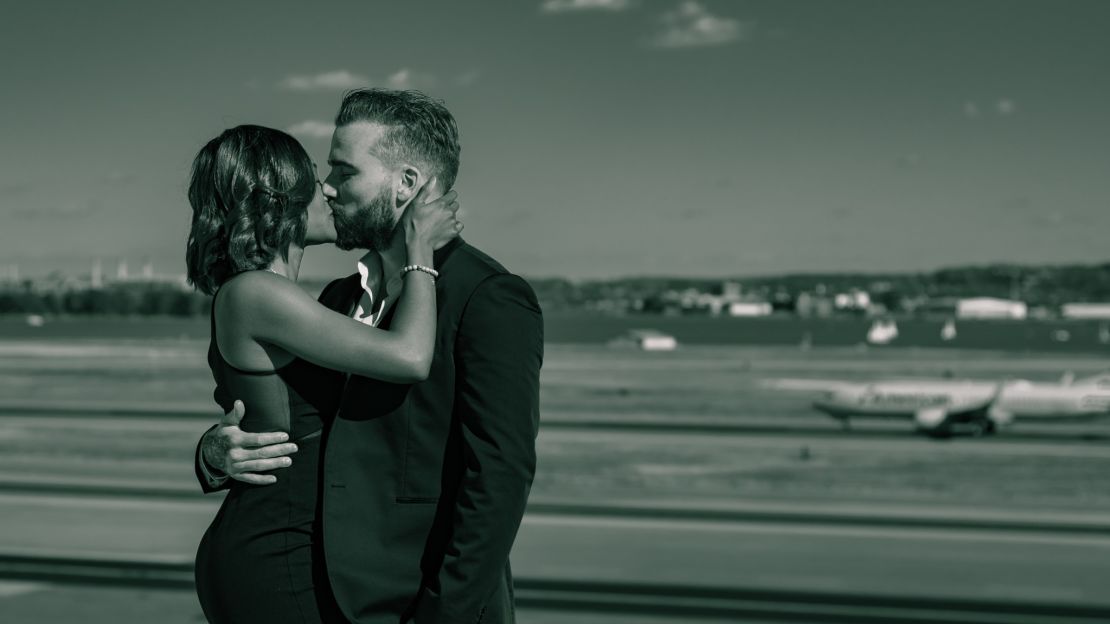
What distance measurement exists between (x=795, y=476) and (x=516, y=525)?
20.1m

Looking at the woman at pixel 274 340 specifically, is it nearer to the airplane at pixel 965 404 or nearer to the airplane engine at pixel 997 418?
the airplane at pixel 965 404

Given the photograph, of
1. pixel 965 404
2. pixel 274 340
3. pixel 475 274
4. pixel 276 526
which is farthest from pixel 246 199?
pixel 965 404

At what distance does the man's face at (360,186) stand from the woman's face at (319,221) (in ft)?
0.19

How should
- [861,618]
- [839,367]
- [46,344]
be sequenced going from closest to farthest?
[861,618] < [839,367] < [46,344]

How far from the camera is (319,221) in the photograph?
207 centimetres

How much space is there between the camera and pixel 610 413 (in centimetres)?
3934

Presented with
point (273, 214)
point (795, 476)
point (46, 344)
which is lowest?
point (46, 344)

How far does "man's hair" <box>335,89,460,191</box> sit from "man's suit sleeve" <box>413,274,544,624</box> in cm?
28

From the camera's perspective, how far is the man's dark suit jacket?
6.00 feet

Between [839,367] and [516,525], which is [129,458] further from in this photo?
[839,367]

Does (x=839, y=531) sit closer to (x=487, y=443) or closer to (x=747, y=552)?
(x=747, y=552)

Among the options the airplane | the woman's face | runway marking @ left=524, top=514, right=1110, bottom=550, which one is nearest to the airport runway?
runway marking @ left=524, top=514, right=1110, bottom=550

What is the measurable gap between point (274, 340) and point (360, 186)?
12.3 inches

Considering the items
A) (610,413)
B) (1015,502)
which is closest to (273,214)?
(1015,502)
